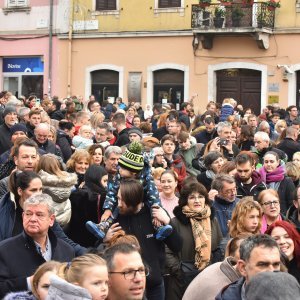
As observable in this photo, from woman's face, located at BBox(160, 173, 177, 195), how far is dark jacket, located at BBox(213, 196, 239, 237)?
51cm

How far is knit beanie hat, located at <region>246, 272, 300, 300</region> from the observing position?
395 cm

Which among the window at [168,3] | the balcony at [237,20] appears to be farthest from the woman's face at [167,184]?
the window at [168,3]

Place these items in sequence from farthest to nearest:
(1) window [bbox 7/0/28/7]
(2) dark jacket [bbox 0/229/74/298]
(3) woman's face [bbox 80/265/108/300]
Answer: (1) window [bbox 7/0/28/7] < (2) dark jacket [bbox 0/229/74/298] < (3) woman's face [bbox 80/265/108/300]

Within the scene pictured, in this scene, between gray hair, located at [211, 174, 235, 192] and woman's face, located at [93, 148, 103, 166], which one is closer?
gray hair, located at [211, 174, 235, 192]

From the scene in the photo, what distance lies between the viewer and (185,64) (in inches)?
1123

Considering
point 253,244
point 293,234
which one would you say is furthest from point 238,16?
point 253,244

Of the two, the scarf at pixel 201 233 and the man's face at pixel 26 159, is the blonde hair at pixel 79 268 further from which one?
the man's face at pixel 26 159

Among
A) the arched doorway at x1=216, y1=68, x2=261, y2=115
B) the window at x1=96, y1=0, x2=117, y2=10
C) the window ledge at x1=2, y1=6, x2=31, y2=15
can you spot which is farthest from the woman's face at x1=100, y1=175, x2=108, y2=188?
the window ledge at x1=2, y1=6, x2=31, y2=15

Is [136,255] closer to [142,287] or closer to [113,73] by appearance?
[142,287]

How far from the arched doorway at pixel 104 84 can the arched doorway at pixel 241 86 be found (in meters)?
3.79

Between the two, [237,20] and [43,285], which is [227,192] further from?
[237,20]

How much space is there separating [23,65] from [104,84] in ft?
10.9

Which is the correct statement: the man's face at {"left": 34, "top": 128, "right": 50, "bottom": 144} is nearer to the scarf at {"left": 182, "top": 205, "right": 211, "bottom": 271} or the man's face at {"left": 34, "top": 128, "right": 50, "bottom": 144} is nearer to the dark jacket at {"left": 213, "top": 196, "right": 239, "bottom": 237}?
the dark jacket at {"left": 213, "top": 196, "right": 239, "bottom": 237}

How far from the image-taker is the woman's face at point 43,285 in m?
5.27
